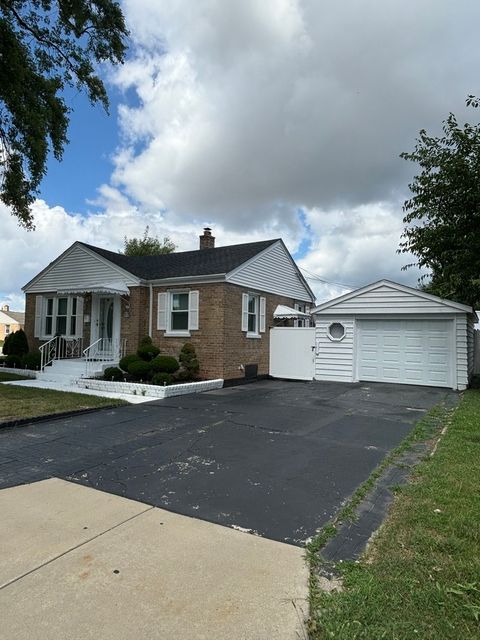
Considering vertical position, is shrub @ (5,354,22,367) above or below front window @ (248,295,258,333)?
below

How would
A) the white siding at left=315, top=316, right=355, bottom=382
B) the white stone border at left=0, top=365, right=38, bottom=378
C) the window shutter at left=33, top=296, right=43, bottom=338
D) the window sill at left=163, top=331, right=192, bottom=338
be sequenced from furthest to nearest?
the window shutter at left=33, top=296, right=43, bottom=338, the white stone border at left=0, top=365, right=38, bottom=378, the white siding at left=315, top=316, right=355, bottom=382, the window sill at left=163, top=331, right=192, bottom=338

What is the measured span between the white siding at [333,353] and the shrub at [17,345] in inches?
471

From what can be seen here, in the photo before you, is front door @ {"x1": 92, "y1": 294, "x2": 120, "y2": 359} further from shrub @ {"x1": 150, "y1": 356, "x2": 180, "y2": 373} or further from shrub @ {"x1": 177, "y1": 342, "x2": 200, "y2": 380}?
shrub @ {"x1": 177, "y1": 342, "x2": 200, "y2": 380}

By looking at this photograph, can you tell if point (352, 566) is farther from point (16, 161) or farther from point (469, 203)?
point (16, 161)

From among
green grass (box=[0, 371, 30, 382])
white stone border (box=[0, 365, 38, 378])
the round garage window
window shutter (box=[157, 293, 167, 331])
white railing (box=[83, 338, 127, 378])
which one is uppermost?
window shutter (box=[157, 293, 167, 331])

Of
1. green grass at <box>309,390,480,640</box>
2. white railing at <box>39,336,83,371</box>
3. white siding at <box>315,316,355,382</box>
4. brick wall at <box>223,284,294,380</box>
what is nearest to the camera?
green grass at <box>309,390,480,640</box>

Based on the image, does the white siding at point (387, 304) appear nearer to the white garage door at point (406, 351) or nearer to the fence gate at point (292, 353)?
the white garage door at point (406, 351)

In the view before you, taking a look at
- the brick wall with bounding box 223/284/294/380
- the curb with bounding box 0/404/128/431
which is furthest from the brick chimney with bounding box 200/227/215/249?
the curb with bounding box 0/404/128/431

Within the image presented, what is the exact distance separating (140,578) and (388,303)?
12872 millimetres

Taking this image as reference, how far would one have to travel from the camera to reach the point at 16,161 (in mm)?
13047

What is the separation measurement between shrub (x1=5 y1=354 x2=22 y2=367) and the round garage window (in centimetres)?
1219

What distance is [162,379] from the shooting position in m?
12.3

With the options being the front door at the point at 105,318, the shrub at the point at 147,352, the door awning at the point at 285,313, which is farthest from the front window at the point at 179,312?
the door awning at the point at 285,313

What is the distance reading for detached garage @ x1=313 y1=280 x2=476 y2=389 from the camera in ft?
43.2
